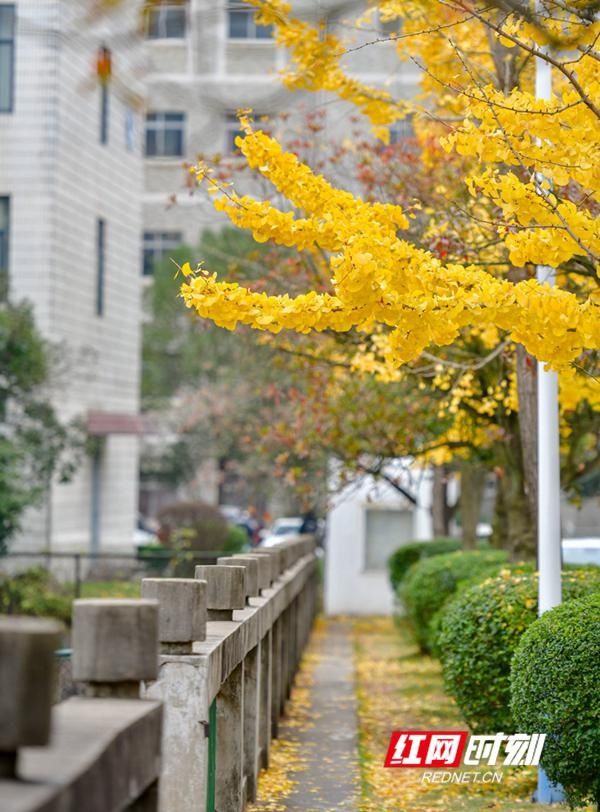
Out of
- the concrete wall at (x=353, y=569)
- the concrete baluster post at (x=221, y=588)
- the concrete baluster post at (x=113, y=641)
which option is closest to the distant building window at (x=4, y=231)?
the concrete wall at (x=353, y=569)

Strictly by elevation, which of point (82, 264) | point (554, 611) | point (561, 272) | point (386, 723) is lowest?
point (386, 723)

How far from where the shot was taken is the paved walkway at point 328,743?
35.2ft

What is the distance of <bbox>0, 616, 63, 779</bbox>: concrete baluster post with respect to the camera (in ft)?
12.4

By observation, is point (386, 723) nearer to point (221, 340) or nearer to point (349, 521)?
point (349, 521)

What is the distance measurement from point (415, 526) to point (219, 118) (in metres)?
29.5

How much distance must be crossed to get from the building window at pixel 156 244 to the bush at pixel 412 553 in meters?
30.6

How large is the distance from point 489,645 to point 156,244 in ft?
157

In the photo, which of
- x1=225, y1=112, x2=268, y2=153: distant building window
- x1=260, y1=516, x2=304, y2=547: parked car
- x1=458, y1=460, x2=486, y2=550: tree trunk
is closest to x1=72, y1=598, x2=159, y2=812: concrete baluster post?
x1=225, y1=112, x2=268, y2=153: distant building window

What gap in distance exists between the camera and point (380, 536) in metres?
33.5

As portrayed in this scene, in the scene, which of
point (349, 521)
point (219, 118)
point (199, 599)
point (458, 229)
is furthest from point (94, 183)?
point (219, 118)

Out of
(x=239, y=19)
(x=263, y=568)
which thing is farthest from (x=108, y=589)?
(x=263, y=568)

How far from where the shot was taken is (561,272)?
1258 cm

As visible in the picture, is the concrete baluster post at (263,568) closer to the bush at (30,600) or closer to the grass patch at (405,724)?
the grass patch at (405,724)

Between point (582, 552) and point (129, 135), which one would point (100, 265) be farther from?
point (582, 552)
